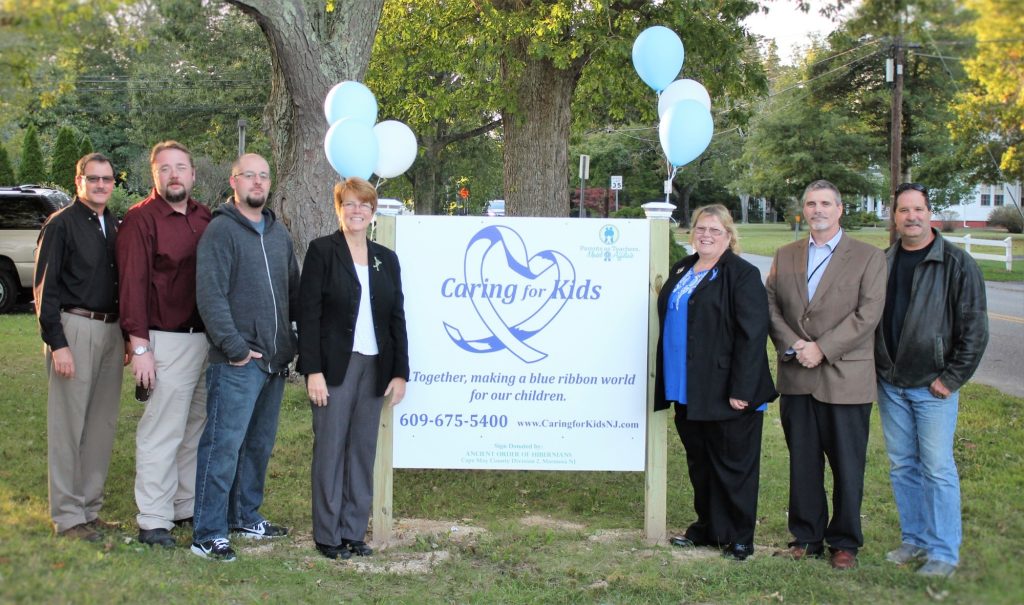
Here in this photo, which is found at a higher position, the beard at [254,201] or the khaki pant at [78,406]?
the beard at [254,201]

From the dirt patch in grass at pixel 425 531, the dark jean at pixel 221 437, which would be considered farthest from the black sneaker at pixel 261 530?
the dirt patch in grass at pixel 425 531

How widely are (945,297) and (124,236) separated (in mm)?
4171

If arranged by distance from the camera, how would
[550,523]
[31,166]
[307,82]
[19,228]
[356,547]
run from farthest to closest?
1. [31,166]
2. [19,228]
3. [307,82]
4. [550,523]
5. [356,547]

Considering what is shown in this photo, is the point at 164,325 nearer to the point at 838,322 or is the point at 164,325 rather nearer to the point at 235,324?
the point at 235,324

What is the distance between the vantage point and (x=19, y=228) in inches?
618

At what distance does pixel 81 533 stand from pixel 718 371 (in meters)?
3.43

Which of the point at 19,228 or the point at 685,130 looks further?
the point at 19,228

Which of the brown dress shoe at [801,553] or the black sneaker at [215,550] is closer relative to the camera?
the black sneaker at [215,550]

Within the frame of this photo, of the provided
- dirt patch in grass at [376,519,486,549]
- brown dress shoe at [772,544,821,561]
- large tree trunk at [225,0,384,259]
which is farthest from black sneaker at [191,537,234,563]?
large tree trunk at [225,0,384,259]

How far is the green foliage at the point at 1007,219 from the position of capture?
3.82m

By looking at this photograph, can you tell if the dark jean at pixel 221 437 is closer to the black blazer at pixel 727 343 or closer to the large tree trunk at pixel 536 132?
the black blazer at pixel 727 343

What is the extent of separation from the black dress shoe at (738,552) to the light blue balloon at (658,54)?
3.34 m

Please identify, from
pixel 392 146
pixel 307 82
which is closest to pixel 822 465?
pixel 392 146

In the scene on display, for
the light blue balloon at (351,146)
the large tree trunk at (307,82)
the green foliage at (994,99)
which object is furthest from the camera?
the large tree trunk at (307,82)
